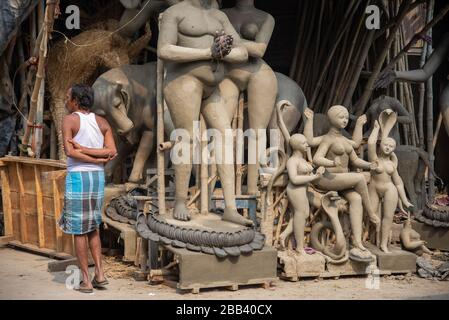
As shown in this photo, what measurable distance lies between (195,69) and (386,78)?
12.5 ft

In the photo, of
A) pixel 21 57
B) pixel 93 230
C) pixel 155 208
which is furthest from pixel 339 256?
pixel 21 57

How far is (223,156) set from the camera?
7.47m

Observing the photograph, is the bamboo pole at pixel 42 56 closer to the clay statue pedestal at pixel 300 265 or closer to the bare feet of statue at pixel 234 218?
the bare feet of statue at pixel 234 218

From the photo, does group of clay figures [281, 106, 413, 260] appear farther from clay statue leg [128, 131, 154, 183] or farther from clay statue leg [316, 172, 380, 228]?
clay statue leg [128, 131, 154, 183]

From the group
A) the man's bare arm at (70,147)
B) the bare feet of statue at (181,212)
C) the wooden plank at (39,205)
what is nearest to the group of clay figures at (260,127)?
the bare feet of statue at (181,212)

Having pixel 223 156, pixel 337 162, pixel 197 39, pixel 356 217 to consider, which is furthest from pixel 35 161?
pixel 356 217

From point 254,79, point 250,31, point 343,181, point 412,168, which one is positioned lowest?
point 412,168

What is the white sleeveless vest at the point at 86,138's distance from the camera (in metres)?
6.73

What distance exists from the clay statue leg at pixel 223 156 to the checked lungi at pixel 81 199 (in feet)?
3.66

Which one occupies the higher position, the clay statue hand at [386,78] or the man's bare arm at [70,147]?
the clay statue hand at [386,78]

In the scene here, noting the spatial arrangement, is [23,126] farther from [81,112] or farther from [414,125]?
[414,125]

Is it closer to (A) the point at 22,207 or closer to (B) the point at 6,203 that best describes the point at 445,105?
(A) the point at 22,207

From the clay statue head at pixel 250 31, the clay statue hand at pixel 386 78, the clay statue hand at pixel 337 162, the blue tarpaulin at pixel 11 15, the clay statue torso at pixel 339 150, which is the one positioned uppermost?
the blue tarpaulin at pixel 11 15

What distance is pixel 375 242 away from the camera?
806 cm
